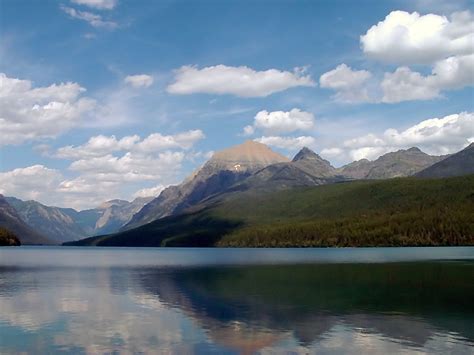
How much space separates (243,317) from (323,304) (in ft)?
52.1

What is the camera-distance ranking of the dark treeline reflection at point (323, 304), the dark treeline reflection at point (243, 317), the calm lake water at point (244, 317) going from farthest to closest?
→ 1. the dark treeline reflection at point (323, 304)
2. the dark treeline reflection at point (243, 317)
3. the calm lake water at point (244, 317)

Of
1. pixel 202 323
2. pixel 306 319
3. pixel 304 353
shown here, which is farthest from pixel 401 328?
pixel 202 323

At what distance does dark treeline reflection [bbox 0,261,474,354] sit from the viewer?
4994 cm

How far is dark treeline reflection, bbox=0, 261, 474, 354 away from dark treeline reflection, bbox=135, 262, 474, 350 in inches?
5.2

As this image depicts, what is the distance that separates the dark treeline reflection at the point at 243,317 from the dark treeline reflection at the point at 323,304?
5.2 inches

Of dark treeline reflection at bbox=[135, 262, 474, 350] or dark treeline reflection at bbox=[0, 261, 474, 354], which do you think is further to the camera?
dark treeline reflection at bbox=[135, 262, 474, 350]

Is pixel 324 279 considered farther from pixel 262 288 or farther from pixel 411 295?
pixel 411 295

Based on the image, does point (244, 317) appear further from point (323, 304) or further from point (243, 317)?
point (323, 304)

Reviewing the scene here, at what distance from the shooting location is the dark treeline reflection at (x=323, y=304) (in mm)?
56531

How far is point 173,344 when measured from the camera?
50.7 m

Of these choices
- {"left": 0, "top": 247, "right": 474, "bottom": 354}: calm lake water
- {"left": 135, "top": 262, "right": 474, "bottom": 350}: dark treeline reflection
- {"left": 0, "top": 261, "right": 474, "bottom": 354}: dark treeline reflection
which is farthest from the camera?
{"left": 135, "top": 262, "right": 474, "bottom": 350}: dark treeline reflection

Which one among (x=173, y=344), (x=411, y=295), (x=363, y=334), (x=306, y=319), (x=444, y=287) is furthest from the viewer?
(x=444, y=287)

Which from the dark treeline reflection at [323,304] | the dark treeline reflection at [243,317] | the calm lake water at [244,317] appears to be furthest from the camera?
the dark treeline reflection at [323,304]

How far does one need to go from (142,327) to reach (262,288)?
136 ft
